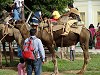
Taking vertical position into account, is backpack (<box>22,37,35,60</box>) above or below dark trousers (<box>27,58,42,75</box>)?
above

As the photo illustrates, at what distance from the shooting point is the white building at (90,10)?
39.1 meters

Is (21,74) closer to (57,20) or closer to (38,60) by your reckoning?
(38,60)

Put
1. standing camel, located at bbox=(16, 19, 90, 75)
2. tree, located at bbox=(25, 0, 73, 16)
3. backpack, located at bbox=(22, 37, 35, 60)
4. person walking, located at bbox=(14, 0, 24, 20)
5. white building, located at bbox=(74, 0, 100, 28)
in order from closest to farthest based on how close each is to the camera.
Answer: backpack, located at bbox=(22, 37, 35, 60), standing camel, located at bbox=(16, 19, 90, 75), person walking, located at bbox=(14, 0, 24, 20), tree, located at bbox=(25, 0, 73, 16), white building, located at bbox=(74, 0, 100, 28)

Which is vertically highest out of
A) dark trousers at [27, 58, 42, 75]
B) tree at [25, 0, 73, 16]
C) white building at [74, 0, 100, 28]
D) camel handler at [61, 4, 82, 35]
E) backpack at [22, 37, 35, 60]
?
white building at [74, 0, 100, 28]

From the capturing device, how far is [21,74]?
12.4 meters

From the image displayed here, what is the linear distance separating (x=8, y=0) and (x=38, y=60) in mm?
10749

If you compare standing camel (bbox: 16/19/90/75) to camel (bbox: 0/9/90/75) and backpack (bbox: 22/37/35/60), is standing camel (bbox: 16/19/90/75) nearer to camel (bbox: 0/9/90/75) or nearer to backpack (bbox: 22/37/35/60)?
camel (bbox: 0/9/90/75)

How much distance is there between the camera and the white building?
39.1 m

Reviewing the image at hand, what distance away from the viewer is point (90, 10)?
39.1 m

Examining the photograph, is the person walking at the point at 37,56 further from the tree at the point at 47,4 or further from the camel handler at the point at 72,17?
the tree at the point at 47,4

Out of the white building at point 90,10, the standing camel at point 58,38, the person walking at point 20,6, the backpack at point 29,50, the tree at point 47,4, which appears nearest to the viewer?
the backpack at point 29,50

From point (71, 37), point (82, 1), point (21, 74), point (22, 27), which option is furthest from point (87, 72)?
point (82, 1)

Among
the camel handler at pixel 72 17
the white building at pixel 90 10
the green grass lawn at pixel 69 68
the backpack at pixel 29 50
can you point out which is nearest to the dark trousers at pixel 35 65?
the backpack at pixel 29 50

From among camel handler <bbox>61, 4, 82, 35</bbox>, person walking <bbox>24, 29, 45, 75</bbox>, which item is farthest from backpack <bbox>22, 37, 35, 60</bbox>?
camel handler <bbox>61, 4, 82, 35</bbox>
